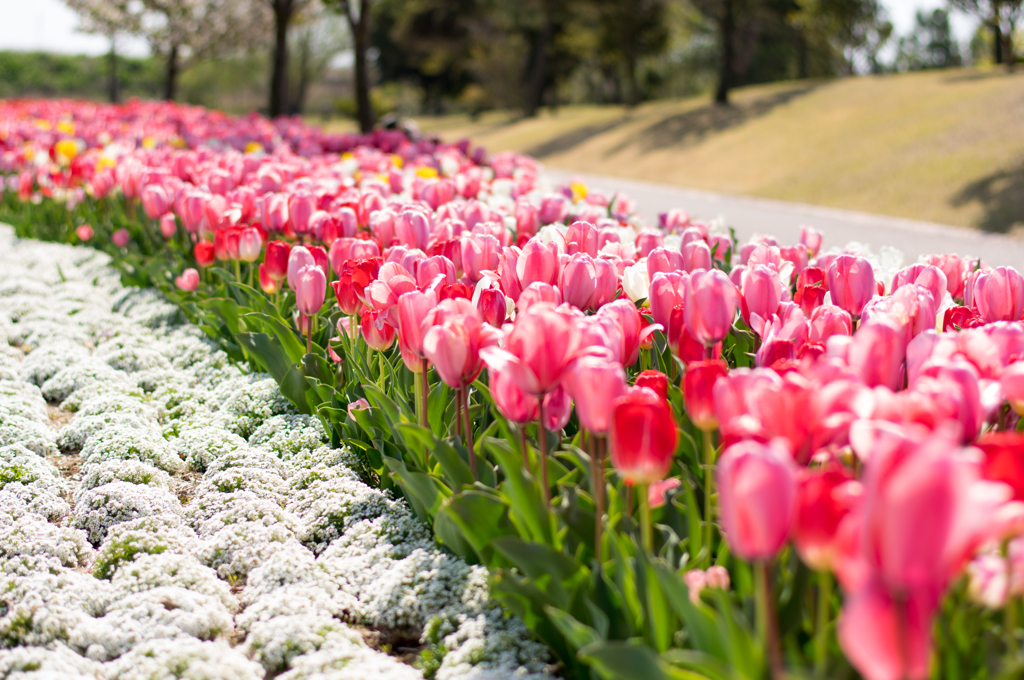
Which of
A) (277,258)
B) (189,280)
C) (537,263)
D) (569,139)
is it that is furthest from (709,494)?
(569,139)

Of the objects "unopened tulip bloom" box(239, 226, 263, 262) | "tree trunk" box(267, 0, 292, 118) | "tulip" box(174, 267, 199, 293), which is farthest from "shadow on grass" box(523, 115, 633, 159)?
"unopened tulip bloom" box(239, 226, 263, 262)

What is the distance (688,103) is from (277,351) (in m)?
27.3

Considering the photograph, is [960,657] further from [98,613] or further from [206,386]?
[206,386]

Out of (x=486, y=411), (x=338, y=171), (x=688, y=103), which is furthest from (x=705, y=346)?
(x=688, y=103)

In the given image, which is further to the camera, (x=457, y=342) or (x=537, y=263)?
(x=537, y=263)

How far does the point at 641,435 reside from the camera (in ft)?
4.66

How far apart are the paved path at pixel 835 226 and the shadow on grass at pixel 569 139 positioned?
10.1 meters

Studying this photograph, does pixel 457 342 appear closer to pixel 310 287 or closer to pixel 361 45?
pixel 310 287

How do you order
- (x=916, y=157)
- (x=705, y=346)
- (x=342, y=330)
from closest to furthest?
(x=705, y=346) → (x=342, y=330) → (x=916, y=157)

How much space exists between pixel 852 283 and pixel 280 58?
1961 cm

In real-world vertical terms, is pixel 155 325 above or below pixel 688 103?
below

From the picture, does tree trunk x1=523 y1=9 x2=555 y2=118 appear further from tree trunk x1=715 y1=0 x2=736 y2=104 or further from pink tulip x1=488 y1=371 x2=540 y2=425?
pink tulip x1=488 y1=371 x2=540 y2=425

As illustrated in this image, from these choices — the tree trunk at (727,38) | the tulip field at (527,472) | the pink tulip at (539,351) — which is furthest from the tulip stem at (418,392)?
the tree trunk at (727,38)

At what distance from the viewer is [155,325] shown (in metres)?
4.67
